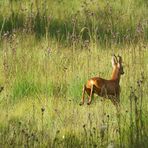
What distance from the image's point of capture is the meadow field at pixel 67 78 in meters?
3.84

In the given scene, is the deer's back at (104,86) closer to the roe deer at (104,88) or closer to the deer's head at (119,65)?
the roe deer at (104,88)

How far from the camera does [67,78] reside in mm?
5445

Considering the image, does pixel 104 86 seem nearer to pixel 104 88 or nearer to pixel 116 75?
pixel 104 88

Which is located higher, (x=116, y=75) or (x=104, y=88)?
(x=116, y=75)

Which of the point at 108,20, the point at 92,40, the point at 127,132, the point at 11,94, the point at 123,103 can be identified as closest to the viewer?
the point at 127,132

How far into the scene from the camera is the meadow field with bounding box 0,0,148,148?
384cm

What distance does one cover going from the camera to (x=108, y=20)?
24.8ft

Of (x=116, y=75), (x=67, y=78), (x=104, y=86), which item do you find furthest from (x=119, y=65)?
(x=67, y=78)

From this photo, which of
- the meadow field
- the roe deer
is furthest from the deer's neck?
the meadow field

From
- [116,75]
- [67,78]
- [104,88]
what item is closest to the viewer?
[104,88]

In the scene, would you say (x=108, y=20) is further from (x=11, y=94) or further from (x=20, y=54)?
(x=11, y=94)

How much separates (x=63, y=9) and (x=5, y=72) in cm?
323

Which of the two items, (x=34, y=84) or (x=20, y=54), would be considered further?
(x=20, y=54)

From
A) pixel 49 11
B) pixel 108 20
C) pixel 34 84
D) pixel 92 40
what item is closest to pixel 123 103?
pixel 34 84
